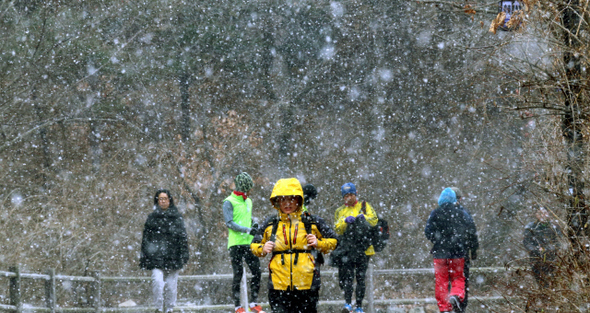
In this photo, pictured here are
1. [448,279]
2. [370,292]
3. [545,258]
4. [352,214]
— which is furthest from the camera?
[370,292]

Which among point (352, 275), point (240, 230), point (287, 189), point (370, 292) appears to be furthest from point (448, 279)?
point (287, 189)

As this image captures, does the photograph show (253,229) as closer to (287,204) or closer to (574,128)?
(287,204)

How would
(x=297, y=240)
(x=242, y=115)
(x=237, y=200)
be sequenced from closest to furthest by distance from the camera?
1. (x=297, y=240)
2. (x=237, y=200)
3. (x=242, y=115)

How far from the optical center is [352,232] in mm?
9477

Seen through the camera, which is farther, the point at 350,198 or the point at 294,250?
the point at 350,198

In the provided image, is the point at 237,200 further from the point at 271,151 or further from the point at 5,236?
the point at 271,151

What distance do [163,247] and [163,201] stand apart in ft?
2.20

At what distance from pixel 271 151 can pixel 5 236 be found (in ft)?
34.7

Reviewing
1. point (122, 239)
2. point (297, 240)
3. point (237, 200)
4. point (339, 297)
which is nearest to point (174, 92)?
point (122, 239)

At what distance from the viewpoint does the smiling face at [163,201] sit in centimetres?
973

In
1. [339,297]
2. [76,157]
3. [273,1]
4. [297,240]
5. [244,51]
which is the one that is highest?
[273,1]

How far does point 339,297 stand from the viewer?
63.5ft

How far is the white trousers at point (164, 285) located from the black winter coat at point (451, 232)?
378cm

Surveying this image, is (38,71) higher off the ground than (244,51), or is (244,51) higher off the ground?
(244,51)
